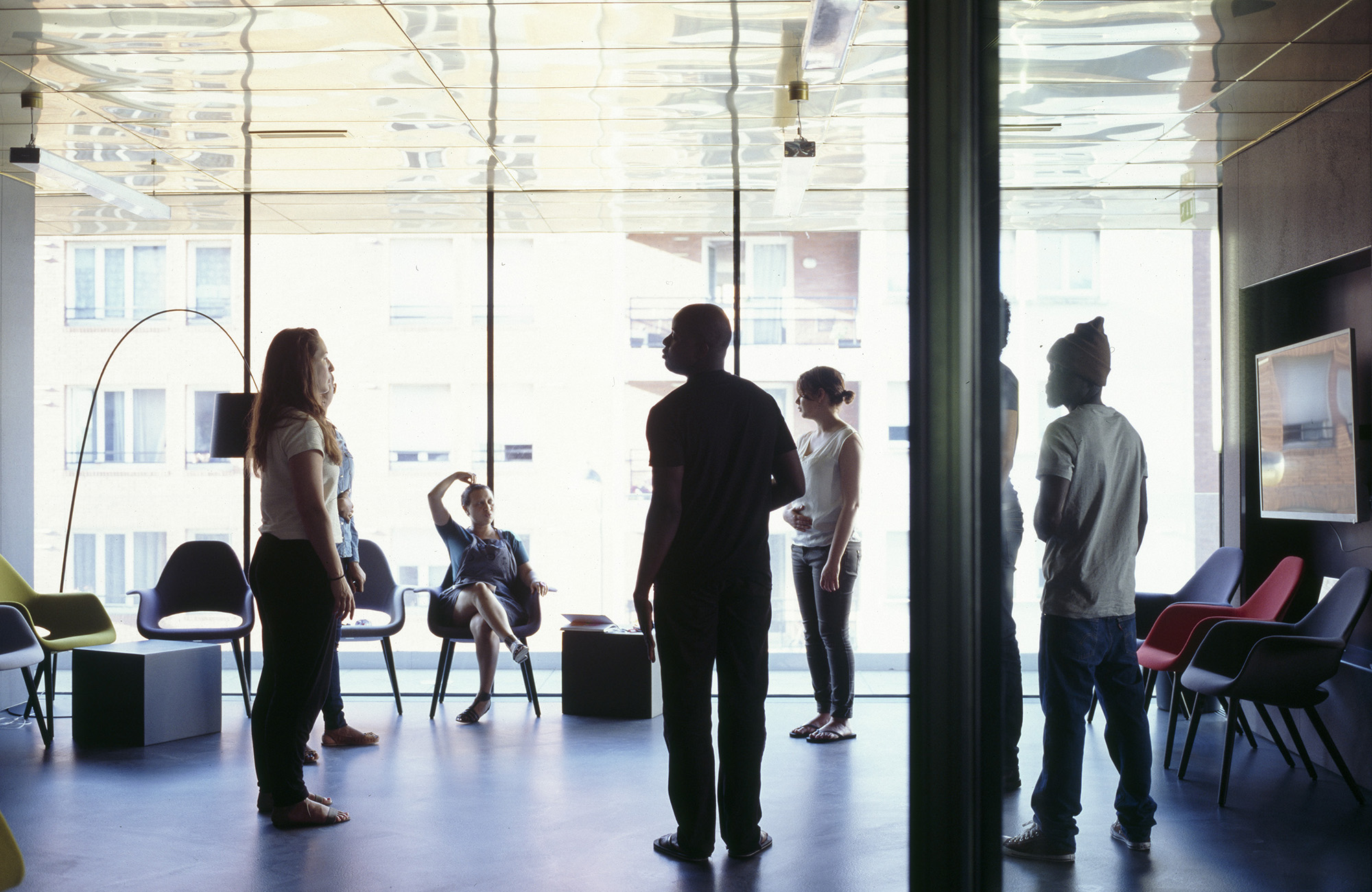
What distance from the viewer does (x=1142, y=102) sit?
2072 mm

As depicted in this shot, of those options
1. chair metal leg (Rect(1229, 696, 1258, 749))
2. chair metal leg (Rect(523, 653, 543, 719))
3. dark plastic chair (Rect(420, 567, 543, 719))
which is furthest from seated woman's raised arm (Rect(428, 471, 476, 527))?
chair metal leg (Rect(1229, 696, 1258, 749))

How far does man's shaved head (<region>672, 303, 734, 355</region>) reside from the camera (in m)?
3.17

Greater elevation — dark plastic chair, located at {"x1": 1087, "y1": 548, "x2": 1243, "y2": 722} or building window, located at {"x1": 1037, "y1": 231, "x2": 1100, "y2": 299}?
building window, located at {"x1": 1037, "y1": 231, "x2": 1100, "y2": 299}

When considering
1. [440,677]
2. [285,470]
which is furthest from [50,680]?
[285,470]

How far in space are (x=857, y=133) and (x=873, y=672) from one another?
3.31 metres

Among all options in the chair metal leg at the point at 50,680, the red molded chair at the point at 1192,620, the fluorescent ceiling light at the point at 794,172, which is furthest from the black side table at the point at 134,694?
the red molded chair at the point at 1192,620

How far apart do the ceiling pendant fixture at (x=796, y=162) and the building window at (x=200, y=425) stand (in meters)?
3.84

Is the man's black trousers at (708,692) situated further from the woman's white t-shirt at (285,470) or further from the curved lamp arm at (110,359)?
the curved lamp arm at (110,359)

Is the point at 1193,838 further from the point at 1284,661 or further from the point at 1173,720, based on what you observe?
the point at 1284,661

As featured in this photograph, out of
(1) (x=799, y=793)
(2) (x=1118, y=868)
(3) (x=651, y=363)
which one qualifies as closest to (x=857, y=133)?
(3) (x=651, y=363)

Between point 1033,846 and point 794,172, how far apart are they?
395 centimetres

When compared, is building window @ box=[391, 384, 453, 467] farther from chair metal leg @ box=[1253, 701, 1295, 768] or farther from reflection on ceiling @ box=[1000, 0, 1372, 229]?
reflection on ceiling @ box=[1000, 0, 1372, 229]

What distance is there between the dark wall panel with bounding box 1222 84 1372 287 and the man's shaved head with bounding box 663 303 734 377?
1534 millimetres

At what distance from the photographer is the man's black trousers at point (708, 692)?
3.06m
